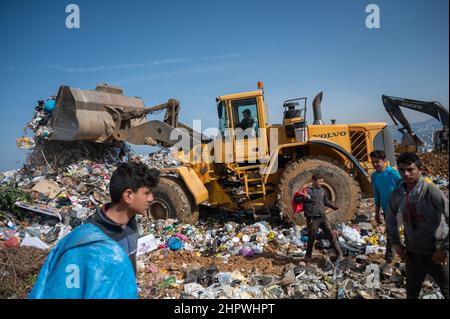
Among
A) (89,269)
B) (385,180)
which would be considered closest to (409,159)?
(385,180)

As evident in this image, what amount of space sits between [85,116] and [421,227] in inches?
291

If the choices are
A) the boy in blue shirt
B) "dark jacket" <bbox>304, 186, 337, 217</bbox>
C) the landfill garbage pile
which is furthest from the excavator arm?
the landfill garbage pile

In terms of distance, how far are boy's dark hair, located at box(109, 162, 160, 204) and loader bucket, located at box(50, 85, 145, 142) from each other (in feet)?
21.8

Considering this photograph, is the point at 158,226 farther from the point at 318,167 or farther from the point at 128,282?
the point at 128,282

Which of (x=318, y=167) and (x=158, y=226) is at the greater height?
(x=318, y=167)

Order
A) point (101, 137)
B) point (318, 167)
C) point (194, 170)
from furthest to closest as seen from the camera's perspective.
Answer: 1. point (101, 137)
2. point (194, 170)
3. point (318, 167)

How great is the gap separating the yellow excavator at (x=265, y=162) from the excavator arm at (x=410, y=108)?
0.81m

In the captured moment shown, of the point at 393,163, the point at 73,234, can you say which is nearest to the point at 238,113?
the point at 393,163

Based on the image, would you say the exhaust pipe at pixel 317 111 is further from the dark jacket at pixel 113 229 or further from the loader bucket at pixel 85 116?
the dark jacket at pixel 113 229

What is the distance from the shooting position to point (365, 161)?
658 cm

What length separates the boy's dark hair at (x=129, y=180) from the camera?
1996 millimetres

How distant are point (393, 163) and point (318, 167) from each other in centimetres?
144
